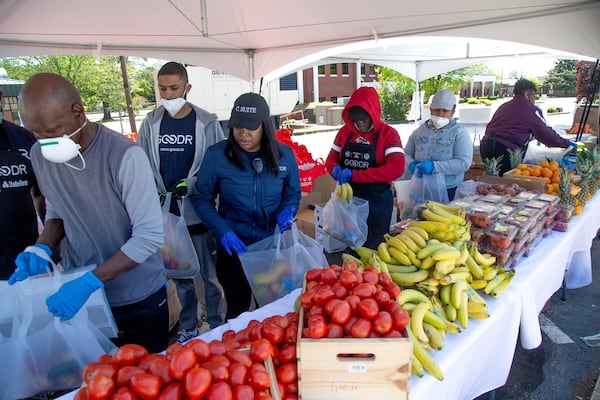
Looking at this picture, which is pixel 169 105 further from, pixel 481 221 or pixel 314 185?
pixel 314 185

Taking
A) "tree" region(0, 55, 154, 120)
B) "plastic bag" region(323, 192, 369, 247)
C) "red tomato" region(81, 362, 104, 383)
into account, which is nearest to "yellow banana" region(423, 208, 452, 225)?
"plastic bag" region(323, 192, 369, 247)

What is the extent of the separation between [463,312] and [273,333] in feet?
3.13

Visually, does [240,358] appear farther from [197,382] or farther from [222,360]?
[197,382]

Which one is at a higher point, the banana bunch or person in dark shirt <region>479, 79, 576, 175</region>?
person in dark shirt <region>479, 79, 576, 175</region>

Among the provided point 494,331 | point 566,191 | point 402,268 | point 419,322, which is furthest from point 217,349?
point 566,191

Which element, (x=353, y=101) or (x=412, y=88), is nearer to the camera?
(x=353, y=101)

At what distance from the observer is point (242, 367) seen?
109 cm

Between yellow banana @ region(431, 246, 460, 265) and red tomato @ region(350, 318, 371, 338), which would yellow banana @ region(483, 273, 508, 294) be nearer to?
yellow banana @ region(431, 246, 460, 265)

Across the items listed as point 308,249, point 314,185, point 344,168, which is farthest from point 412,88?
point 308,249

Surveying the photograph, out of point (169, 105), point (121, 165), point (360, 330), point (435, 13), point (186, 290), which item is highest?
point (435, 13)

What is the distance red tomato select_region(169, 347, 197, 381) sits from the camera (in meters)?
1.03

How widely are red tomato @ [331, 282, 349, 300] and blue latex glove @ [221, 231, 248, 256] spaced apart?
3.03 feet

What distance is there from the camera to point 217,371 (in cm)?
105

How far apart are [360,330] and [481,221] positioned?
5.10 feet
